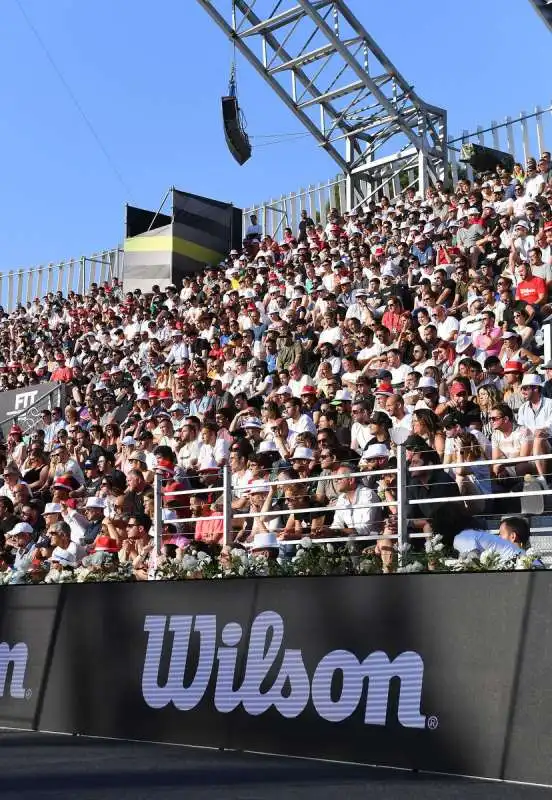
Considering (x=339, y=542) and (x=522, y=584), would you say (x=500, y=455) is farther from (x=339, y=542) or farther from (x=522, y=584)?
(x=522, y=584)

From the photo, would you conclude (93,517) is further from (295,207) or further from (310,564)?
(295,207)

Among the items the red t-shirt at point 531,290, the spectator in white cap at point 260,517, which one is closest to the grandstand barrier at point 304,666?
the spectator in white cap at point 260,517

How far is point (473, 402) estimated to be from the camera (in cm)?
1105

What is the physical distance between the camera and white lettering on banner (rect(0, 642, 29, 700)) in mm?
10102

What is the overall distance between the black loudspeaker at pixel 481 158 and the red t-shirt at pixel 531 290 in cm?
998

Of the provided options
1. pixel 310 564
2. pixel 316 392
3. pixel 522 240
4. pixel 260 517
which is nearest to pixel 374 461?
pixel 260 517

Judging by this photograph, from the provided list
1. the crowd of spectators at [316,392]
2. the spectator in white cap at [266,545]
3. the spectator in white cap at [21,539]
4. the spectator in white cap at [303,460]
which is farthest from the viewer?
the spectator in white cap at [21,539]

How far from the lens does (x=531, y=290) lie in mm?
14133

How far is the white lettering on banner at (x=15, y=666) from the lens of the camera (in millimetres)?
10102

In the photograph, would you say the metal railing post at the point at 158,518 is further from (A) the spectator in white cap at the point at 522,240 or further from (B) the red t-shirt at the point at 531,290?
(A) the spectator in white cap at the point at 522,240

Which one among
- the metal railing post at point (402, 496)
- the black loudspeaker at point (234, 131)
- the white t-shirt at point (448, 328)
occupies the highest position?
the black loudspeaker at point (234, 131)

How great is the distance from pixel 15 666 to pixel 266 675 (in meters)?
3.14

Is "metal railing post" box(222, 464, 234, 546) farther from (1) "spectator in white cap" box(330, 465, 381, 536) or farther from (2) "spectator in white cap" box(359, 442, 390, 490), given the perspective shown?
(2) "spectator in white cap" box(359, 442, 390, 490)

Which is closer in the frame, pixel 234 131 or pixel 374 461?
pixel 374 461
